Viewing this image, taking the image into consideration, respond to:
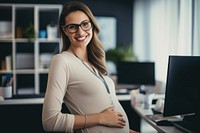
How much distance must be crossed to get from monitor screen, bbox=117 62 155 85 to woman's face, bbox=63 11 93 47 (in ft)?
7.18

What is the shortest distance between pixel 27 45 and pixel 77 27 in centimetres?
383

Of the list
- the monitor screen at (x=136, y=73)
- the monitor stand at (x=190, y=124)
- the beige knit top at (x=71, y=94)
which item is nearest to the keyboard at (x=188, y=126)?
the monitor stand at (x=190, y=124)

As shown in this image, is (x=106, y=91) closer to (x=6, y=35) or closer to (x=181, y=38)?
(x=181, y=38)

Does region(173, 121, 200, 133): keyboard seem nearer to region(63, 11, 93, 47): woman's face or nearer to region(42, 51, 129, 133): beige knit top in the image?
region(42, 51, 129, 133): beige knit top

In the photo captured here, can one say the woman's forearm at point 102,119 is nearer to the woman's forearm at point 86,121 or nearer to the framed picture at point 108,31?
the woman's forearm at point 86,121

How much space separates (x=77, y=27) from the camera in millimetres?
1330

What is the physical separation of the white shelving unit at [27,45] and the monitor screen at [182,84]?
319 centimetres

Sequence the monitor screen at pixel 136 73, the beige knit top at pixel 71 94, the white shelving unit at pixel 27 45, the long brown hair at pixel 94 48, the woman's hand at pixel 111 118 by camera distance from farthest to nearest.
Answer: the white shelving unit at pixel 27 45 → the monitor screen at pixel 136 73 → the long brown hair at pixel 94 48 → the woman's hand at pixel 111 118 → the beige knit top at pixel 71 94

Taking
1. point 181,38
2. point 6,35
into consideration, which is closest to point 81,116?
point 181,38

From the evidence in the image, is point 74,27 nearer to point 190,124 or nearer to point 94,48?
point 94,48

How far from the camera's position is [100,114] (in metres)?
1.28

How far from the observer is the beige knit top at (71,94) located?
1165 millimetres

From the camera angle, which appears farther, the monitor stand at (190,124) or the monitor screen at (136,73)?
the monitor screen at (136,73)

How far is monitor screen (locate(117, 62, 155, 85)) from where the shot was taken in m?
3.41
